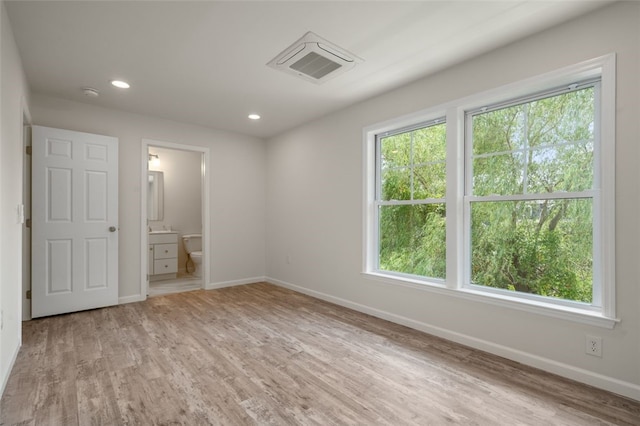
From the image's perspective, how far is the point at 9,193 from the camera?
2.24 meters

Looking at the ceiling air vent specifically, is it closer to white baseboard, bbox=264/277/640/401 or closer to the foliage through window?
the foliage through window

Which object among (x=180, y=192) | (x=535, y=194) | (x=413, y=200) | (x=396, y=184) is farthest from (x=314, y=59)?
(x=180, y=192)

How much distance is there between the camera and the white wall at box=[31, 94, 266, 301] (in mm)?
3873

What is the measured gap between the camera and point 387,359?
2.48 meters

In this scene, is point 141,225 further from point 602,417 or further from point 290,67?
point 602,417

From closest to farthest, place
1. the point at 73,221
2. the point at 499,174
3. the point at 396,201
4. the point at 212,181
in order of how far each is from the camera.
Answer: the point at 499,174 → the point at 396,201 → the point at 73,221 → the point at 212,181

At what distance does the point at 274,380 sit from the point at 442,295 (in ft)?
5.52

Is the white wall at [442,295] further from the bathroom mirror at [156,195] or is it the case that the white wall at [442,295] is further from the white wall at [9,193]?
the white wall at [9,193]

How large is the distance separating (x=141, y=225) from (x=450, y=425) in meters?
4.10

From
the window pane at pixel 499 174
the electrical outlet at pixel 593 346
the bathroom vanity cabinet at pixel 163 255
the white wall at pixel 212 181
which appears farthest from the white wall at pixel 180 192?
the electrical outlet at pixel 593 346

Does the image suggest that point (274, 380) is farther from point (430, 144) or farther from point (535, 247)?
point (430, 144)

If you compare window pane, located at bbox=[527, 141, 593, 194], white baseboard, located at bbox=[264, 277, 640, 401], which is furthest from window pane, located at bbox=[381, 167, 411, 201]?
white baseboard, located at bbox=[264, 277, 640, 401]

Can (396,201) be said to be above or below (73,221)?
above

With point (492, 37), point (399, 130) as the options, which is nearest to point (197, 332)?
point (399, 130)
